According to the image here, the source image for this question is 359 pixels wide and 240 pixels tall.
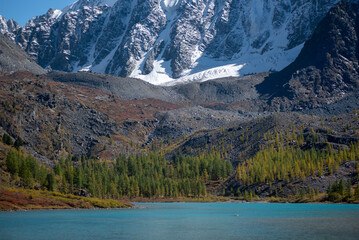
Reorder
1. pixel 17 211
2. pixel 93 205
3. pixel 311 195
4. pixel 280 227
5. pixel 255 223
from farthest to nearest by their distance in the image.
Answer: pixel 311 195, pixel 93 205, pixel 17 211, pixel 255 223, pixel 280 227

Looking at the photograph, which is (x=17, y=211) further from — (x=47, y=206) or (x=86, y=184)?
(x=86, y=184)

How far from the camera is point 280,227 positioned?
99250 millimetres

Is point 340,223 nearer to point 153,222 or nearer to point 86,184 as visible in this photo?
point 153,222

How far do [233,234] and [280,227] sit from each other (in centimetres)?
1450

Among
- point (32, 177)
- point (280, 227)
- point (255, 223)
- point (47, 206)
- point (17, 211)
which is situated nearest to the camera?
point (280, 227)

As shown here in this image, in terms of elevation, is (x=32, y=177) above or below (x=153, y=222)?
above

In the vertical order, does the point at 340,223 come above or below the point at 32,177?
below

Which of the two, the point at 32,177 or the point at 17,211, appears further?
the point at 32,177

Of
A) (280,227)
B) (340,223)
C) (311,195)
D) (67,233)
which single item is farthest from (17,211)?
(311,195)

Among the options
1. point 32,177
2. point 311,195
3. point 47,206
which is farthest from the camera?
point 311,195

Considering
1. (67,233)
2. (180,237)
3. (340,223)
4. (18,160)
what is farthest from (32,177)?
(340,223)

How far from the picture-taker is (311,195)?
193 m

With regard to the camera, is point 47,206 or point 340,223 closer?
point 340,223

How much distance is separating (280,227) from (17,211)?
82.8m
